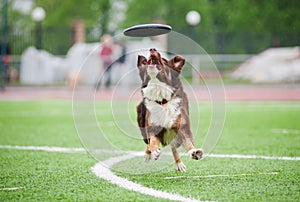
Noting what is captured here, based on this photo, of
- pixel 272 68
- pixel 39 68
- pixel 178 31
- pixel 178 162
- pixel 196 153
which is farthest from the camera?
pixel 178 31

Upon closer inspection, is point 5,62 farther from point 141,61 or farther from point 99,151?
point 141,61

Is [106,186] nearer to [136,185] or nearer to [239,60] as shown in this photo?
[136,185]

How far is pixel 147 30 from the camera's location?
15.4 ft

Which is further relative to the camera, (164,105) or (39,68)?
(39,68)

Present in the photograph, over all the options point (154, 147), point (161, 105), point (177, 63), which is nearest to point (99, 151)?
point (154, 147)

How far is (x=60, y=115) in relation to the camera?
12180mm

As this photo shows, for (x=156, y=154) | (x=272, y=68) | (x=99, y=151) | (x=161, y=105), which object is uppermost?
(x=161, y=105)

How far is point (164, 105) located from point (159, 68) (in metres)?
0.33

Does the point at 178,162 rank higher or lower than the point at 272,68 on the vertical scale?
higher

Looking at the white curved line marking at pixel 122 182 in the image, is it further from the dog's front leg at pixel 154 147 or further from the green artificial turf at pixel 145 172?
the dog's front leg at pixel 154 147

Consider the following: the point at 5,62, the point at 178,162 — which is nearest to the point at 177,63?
the point at 178,162

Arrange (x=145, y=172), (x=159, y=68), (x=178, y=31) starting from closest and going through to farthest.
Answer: (x=159, y=68) → (x=145, y=172) → (x=178, y=31)

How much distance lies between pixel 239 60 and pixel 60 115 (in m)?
14.2

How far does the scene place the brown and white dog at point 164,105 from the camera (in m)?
4.50
